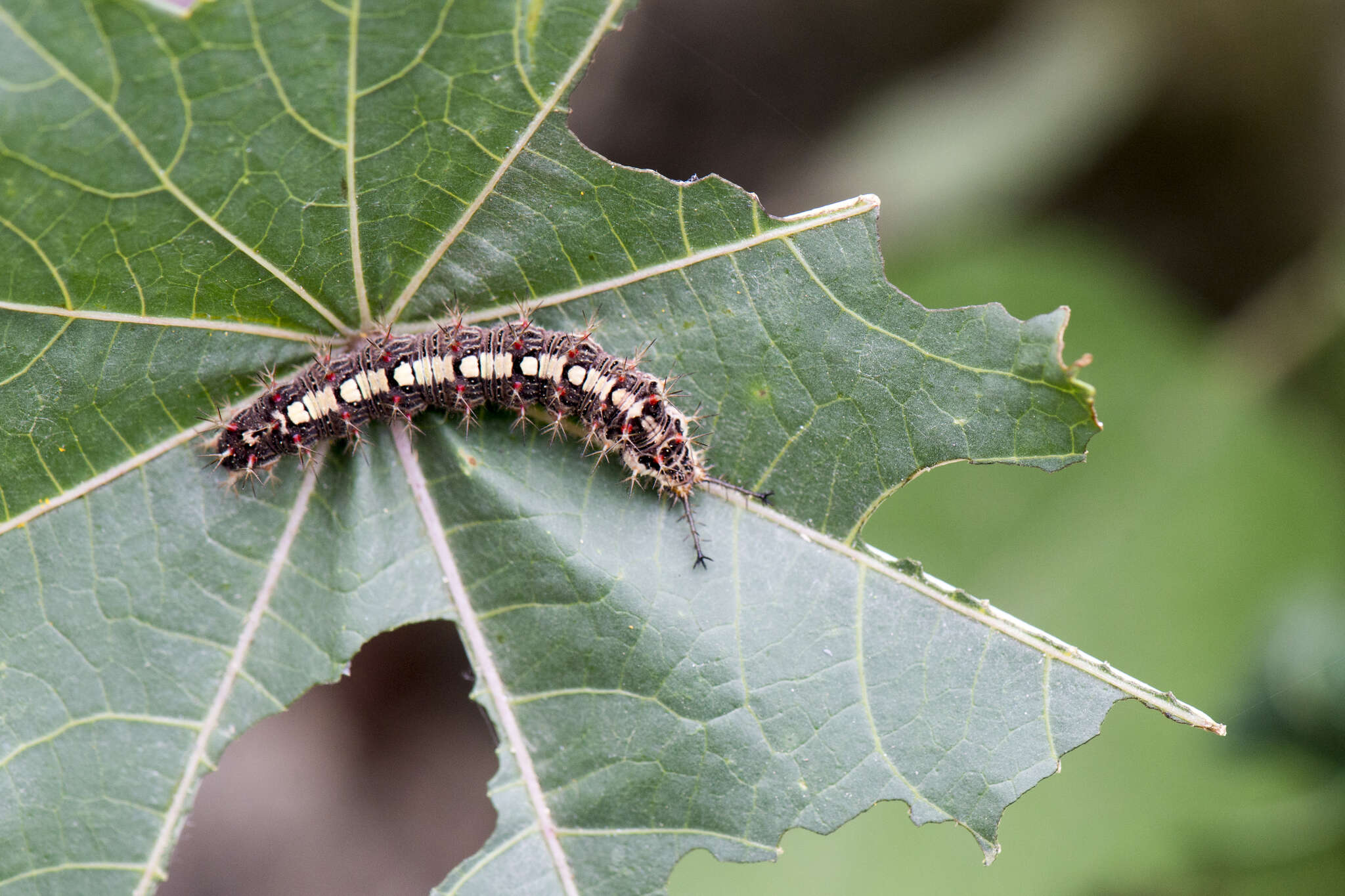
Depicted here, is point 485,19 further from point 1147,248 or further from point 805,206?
point 1147,248

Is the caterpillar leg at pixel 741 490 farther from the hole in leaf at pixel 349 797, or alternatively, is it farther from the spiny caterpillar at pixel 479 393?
the hole in leaf at pixel 349 797

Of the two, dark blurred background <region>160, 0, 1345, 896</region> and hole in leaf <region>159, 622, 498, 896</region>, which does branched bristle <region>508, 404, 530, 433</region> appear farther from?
hole in leaf <region>159, 622, 498, 896</region>

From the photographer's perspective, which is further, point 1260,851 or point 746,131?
point 746,131

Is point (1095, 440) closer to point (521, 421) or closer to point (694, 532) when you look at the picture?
point (694, 532)

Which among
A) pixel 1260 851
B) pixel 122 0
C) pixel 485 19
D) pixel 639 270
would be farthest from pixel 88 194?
pixel 1260 851

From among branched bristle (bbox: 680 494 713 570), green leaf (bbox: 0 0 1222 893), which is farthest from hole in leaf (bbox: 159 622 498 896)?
branched bristle (bbox: 680 494 713 570)
